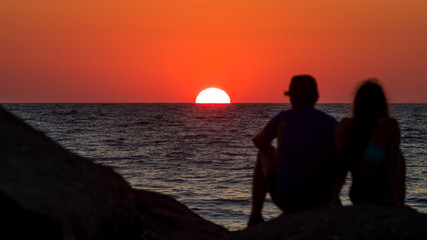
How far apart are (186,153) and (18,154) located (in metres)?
20.1

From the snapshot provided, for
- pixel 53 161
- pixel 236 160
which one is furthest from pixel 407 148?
pixel 53 161

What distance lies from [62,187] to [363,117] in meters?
2.49

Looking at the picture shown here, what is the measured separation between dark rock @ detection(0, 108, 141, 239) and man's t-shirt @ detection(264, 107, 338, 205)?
4.49 ft

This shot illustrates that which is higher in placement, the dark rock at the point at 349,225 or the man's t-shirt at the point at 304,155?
the man's t-shirt at the point at 304,155

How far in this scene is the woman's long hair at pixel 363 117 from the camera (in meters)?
4.15

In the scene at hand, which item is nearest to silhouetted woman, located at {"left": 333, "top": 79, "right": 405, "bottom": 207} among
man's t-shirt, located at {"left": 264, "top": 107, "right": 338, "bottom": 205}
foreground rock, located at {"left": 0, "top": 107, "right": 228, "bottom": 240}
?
man's t-shirt, located at {"left": 264, "top": 107, "right": 338, "bottom": 205}

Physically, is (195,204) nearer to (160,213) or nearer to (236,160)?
(160,213)

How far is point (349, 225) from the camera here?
4.04m

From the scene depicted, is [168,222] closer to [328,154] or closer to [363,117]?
[328,154]

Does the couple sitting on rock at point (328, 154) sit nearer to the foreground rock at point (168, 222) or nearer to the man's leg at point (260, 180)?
the man's leg at point (260, 180)

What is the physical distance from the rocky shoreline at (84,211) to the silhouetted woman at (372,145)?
0.24m

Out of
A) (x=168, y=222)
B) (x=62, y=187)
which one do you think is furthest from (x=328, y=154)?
(x=62, y=187)

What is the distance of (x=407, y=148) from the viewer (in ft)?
87.8

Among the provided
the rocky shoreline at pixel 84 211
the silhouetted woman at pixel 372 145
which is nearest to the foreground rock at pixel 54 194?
the rocky shoreline at pixel 84 211
